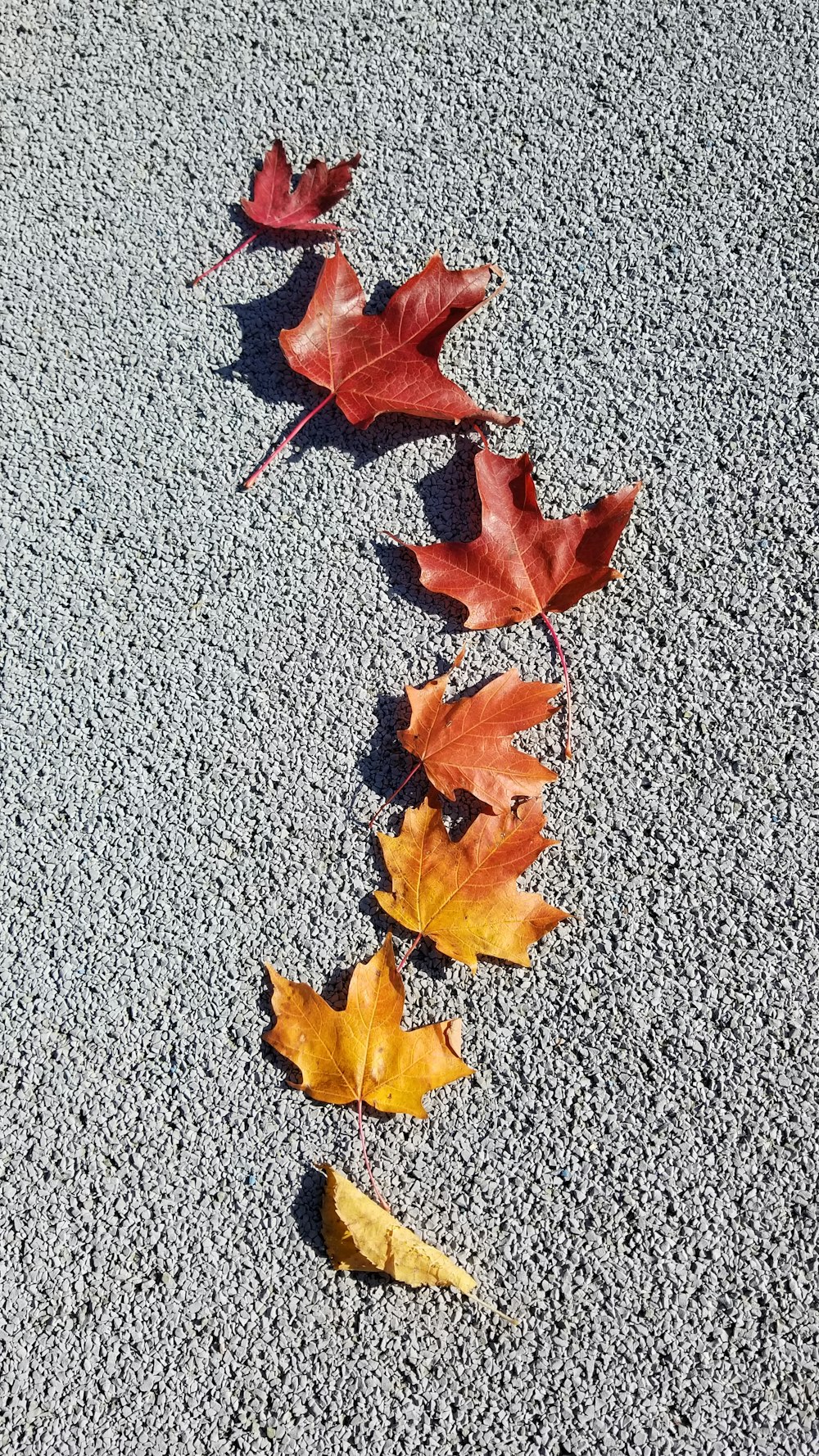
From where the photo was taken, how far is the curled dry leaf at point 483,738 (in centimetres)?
168

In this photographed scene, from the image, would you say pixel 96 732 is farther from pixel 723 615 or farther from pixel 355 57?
pixel 355 57

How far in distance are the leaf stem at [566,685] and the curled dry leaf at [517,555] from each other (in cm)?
4

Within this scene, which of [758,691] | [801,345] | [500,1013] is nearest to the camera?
[500,1013]

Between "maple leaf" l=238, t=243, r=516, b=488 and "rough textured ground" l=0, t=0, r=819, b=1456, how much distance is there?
100 millimetres

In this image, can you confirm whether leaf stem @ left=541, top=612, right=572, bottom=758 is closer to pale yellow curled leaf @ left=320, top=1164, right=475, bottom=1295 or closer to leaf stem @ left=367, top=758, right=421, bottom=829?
leaf stem @ left=367, top=758, right=421, bottom=829

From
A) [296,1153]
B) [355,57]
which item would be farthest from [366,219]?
[296,1153]

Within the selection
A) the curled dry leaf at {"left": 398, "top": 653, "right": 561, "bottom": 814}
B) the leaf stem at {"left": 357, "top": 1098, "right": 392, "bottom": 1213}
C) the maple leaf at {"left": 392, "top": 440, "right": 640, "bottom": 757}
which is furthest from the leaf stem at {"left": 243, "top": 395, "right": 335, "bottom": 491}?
the leaf stem at {"left": 357, "top": 1098, "right": 392, "bottom": 1213}

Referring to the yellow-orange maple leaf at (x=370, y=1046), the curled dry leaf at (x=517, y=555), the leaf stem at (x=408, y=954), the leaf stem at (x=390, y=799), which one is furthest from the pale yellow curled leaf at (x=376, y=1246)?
the curled dry leaf at (x=517, y=555)

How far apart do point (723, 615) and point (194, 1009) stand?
3.70ft

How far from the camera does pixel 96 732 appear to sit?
1.83 metres

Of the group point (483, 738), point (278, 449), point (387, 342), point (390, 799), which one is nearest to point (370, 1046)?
point (390, 799)

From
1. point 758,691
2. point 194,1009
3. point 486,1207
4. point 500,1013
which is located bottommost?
point 194,1009

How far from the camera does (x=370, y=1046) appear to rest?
62.8 inches

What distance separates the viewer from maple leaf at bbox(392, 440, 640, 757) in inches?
70.3
